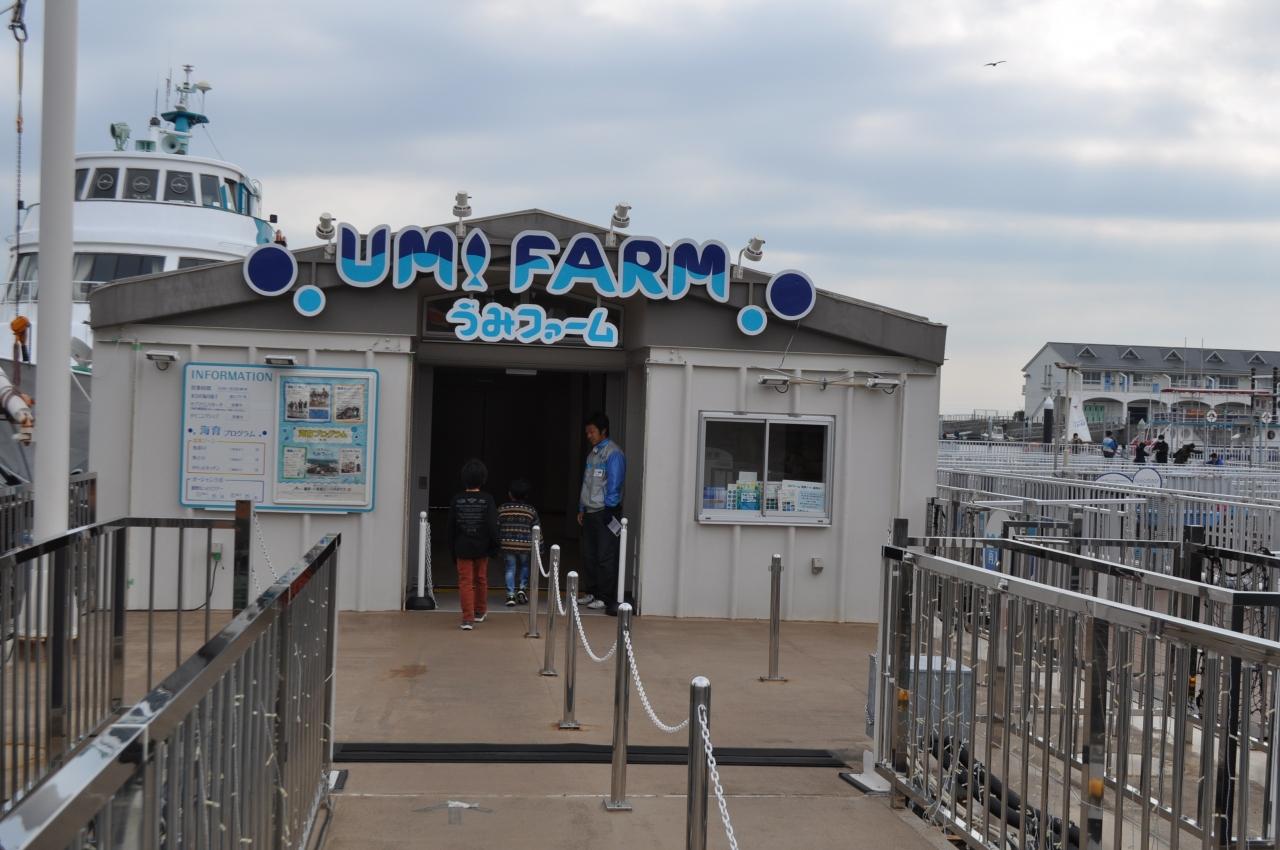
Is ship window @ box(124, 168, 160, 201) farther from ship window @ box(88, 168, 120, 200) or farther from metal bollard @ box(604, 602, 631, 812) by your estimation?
metal bollard @ box(604, 602, 631, 812)

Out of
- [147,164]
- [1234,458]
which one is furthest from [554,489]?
[1234,458]

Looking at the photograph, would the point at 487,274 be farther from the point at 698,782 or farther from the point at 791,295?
the point at 698,782

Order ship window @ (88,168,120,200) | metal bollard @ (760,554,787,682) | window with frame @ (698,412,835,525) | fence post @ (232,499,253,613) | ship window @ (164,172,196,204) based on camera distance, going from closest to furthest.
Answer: fence post @ (232,499,253,613) < metal bollard @ (760,554,787,682) < window with frame @ (698,412,835,525) < ship window @ (88,168,120,200) < ship window @ (164,172,196,204)

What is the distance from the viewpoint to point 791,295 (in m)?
13.0

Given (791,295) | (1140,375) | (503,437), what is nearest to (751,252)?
(791,295)

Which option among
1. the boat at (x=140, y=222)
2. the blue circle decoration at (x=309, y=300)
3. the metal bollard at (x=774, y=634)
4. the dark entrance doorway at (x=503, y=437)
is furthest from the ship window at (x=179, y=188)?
the metal bollard at (x=774, y=634)

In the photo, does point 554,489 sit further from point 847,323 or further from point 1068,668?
point 1068,668

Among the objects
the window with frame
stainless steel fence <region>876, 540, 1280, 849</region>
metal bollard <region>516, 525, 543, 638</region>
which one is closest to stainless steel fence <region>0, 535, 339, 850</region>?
stainless steel fence <region>876, 540, 1280, 849</region>

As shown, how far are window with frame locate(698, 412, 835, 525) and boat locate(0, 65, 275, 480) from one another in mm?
15033

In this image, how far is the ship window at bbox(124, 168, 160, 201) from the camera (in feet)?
88.4

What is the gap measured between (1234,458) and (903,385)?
1726 inches

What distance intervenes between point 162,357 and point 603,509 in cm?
459

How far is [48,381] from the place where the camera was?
971 cm

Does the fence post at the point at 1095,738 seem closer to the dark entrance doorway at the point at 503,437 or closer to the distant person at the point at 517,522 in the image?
the distant person at the point at 517,522
